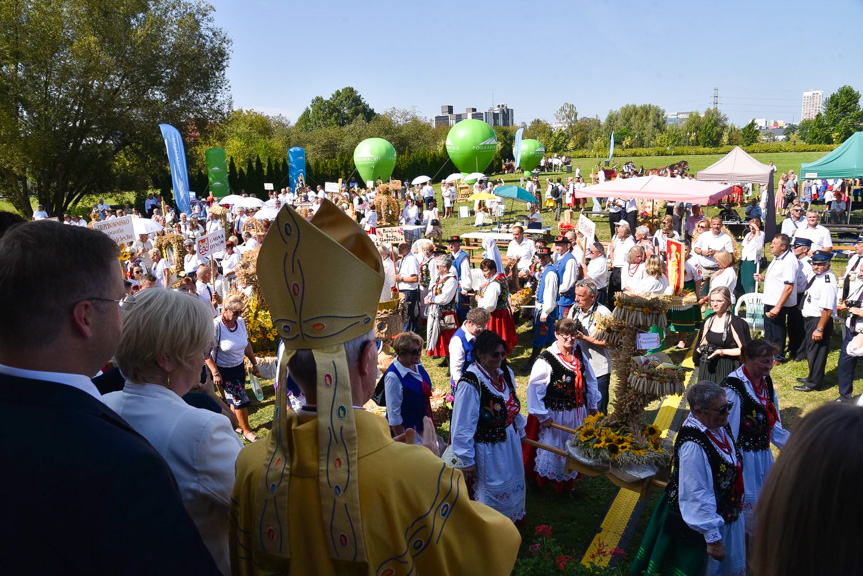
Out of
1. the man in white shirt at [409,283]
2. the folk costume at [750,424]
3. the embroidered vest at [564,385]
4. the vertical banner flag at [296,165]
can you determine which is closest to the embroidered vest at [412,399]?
the embroidered vest at [564,385]

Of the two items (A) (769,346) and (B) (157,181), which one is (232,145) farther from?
(A) (769,346)

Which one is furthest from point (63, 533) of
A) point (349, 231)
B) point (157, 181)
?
point (157, 181)

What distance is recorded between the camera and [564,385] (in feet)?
17.7

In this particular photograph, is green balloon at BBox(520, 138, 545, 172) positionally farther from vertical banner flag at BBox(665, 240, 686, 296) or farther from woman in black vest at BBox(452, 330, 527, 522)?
woman in black vest at BBox(452, 330, 527, 522)

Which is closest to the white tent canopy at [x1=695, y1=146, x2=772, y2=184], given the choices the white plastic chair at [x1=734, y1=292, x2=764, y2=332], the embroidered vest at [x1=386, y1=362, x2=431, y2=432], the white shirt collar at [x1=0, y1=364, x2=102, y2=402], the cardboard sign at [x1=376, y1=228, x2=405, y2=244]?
the white plastic chair at [x1=734, y1=292, x2=764, y2=332]

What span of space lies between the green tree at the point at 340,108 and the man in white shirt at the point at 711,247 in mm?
84669

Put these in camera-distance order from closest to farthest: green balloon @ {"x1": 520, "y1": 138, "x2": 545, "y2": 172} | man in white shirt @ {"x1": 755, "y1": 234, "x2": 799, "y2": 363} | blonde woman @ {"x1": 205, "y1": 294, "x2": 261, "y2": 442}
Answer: blonde woman @ {"x1": 205, "y1": 294, "x2": 261, "y2": 442} < man in white shirt @ {"x1": 755, "y1": 234, "x2": 799, "y2": 363} < green balloon @ {"x1": 520, "y1": 138, "x2": 545, "y2": 172}

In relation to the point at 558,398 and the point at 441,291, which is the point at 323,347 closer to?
the point at 558,398

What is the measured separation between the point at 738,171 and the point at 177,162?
14.5m

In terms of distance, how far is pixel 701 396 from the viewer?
140 inches

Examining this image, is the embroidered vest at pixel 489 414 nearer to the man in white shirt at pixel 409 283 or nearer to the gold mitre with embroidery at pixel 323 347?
the gold mitre with embroidery at pixel 323 347

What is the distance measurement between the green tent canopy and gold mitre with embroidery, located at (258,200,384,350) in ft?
60.1

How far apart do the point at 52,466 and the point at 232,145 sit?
47467mm

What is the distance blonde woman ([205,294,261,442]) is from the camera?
6.51m
